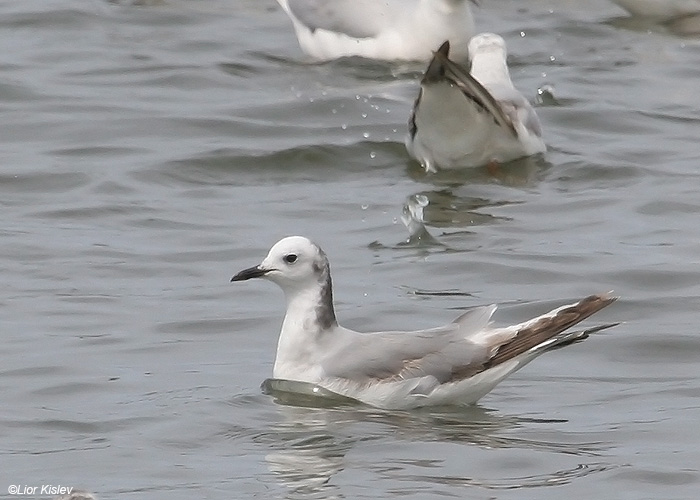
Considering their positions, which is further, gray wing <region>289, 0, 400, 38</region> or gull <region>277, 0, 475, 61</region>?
gray wing <region>289, 0, 400, 38</region>

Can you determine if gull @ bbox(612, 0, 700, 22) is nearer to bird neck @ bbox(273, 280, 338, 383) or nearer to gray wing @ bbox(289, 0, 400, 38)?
gray wing @ bbox(289, 0, 400, 38)

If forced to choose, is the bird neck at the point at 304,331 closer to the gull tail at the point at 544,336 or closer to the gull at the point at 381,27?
the gull tail at the point at 544,336

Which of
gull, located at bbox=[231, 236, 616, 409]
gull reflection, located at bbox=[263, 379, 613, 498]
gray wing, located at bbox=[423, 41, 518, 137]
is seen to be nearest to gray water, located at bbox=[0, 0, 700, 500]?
gull reflection, located at bbox=[263, 379, 613, 498]

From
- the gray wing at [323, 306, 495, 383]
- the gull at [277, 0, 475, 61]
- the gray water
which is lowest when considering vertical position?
the gray water

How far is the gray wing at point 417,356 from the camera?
8.98 meters

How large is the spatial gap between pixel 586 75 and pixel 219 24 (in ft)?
12.2

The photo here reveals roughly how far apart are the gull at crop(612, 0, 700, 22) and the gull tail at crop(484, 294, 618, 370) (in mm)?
9529

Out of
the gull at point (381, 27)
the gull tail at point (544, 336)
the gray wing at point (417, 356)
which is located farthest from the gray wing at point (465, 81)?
the gull tail at point (544, 336)

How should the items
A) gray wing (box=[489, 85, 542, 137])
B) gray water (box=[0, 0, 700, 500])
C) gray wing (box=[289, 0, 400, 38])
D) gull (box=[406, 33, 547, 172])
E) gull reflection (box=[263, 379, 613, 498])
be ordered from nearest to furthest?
gull reflection (box=[263, 379, 613, 498]) → gray water (box=[0, 0, 700, 500]) → gull (box=[406, 33, 547, 172]) → gray wing (box=[489, 85, 542, 137]) → gray wing (box=[289, 0, 400, 38])

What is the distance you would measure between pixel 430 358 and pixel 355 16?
26.5ft

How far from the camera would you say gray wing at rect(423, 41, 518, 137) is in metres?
12.7

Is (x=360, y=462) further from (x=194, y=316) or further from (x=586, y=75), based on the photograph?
(x=586, y=75)

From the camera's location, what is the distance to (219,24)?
18656 mm

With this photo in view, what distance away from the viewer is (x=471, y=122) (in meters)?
13.6
